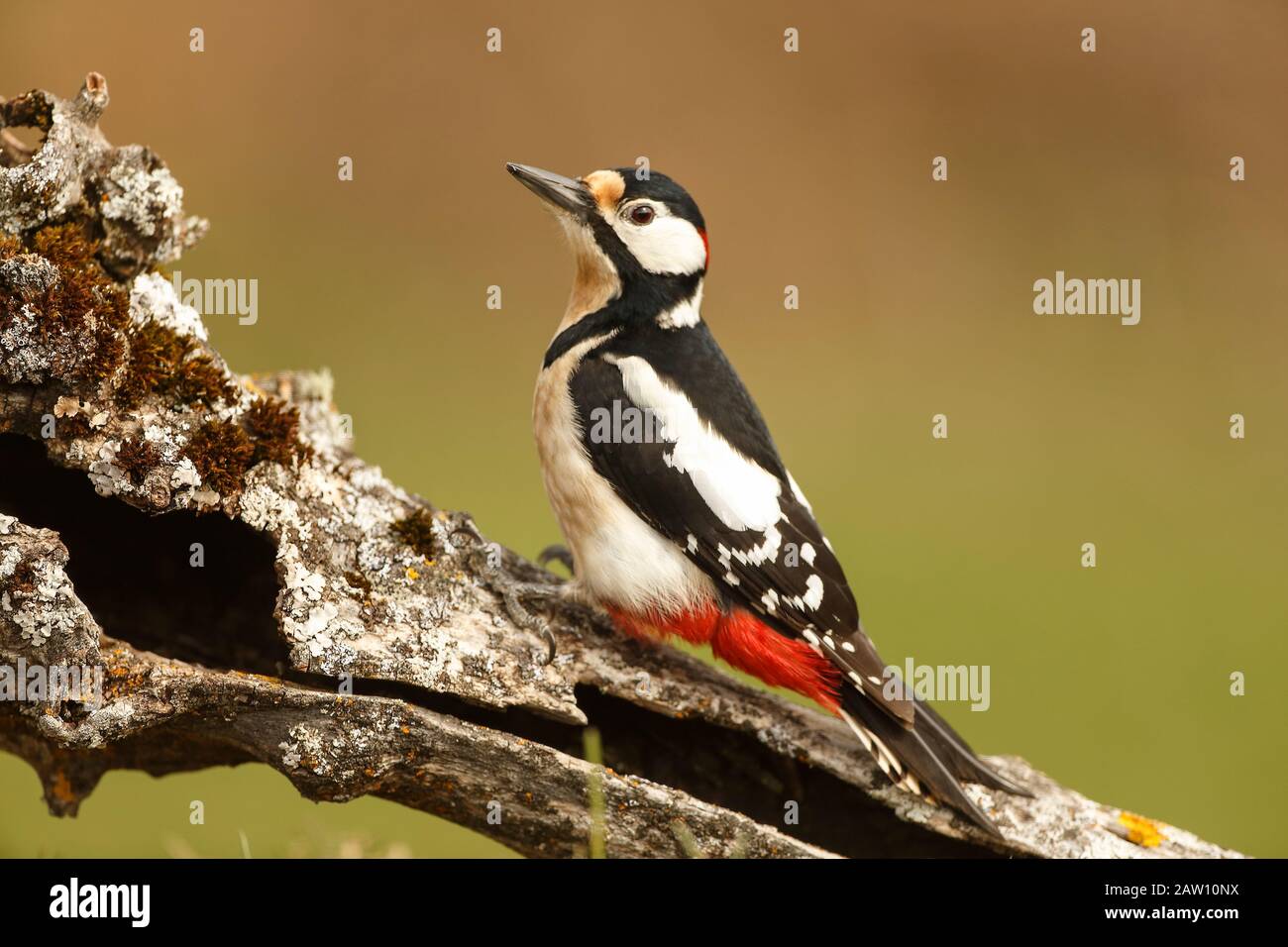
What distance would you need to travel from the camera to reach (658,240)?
374 cm

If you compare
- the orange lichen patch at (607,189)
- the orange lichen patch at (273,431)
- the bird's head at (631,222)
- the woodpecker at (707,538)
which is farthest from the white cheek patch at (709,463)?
the orange lichen patch at (273,431)

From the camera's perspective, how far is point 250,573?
130 inches

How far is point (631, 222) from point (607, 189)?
126 millimetres

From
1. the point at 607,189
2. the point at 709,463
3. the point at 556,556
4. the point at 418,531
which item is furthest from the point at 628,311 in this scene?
the point at 418,531

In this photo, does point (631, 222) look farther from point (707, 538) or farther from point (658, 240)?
point (707, 538)

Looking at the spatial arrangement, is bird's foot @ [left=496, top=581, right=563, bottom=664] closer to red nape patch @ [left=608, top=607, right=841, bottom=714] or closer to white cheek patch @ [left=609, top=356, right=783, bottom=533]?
red nape patch @ [left=608, top=607, right=841, bottom=714]

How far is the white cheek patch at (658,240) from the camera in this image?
373 centimetres

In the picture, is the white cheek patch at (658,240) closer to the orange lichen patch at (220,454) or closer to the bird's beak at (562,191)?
the bird's beak at (562,191)


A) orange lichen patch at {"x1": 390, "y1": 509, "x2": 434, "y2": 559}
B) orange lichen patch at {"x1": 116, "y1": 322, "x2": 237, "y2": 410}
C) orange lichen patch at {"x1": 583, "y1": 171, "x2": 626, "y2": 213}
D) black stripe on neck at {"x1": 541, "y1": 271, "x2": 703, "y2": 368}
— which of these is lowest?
orange lichen patch at {"x1": 390, "y1": 509, "x2": 434, "y2": 559}

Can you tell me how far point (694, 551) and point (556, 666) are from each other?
48 centimetres

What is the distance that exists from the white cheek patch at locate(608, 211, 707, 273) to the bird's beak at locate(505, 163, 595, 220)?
0.10 m

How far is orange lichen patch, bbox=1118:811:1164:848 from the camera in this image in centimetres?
336

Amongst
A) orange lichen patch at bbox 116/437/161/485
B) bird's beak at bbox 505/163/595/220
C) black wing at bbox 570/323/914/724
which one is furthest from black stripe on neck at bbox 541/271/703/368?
orange lichen patch at bbox 116/437/161/485
